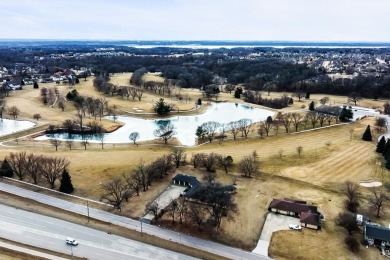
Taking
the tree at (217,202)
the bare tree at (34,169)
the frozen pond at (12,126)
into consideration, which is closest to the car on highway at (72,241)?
the tree at (217,202)

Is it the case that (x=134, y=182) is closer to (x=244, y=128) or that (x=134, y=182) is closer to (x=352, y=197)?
(x=352, y=197)

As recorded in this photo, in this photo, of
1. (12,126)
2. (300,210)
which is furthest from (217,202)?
(12,126)

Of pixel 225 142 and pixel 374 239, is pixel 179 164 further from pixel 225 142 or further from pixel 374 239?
pixel 374 239

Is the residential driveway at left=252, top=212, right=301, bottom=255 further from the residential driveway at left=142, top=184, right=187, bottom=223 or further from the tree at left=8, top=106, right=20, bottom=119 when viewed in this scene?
the tree at left=8, top=106, right=20, bottom=119

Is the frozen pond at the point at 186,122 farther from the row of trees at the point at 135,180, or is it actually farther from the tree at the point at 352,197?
the tree at the point at 352,197

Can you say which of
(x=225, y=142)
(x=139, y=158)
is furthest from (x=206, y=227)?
(x=225, y=142)

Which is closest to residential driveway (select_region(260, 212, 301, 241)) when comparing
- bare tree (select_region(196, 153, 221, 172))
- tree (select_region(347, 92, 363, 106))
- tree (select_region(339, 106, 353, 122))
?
bare tree (select_region(196, 153, 221, 172))
